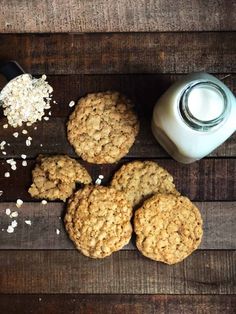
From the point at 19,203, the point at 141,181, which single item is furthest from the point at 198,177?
the point at 19,203

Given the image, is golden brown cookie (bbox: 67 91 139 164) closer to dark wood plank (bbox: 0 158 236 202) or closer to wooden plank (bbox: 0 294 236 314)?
dark wood plank (bbox: 0 158 236 202)

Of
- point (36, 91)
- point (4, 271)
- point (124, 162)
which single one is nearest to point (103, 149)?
point (124, 162)

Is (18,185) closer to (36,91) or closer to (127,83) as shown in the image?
(36,91)

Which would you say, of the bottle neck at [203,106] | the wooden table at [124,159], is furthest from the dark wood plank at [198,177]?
the bottle neck at [203,106]

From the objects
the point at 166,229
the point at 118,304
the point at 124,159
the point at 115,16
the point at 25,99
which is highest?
the point at 115,16

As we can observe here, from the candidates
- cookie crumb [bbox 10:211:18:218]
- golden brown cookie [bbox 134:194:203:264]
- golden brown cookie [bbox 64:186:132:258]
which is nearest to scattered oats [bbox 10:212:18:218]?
cookie crumb [bbox 10:211:18:218]

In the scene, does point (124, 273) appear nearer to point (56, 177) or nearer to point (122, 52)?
point (56, 177)
